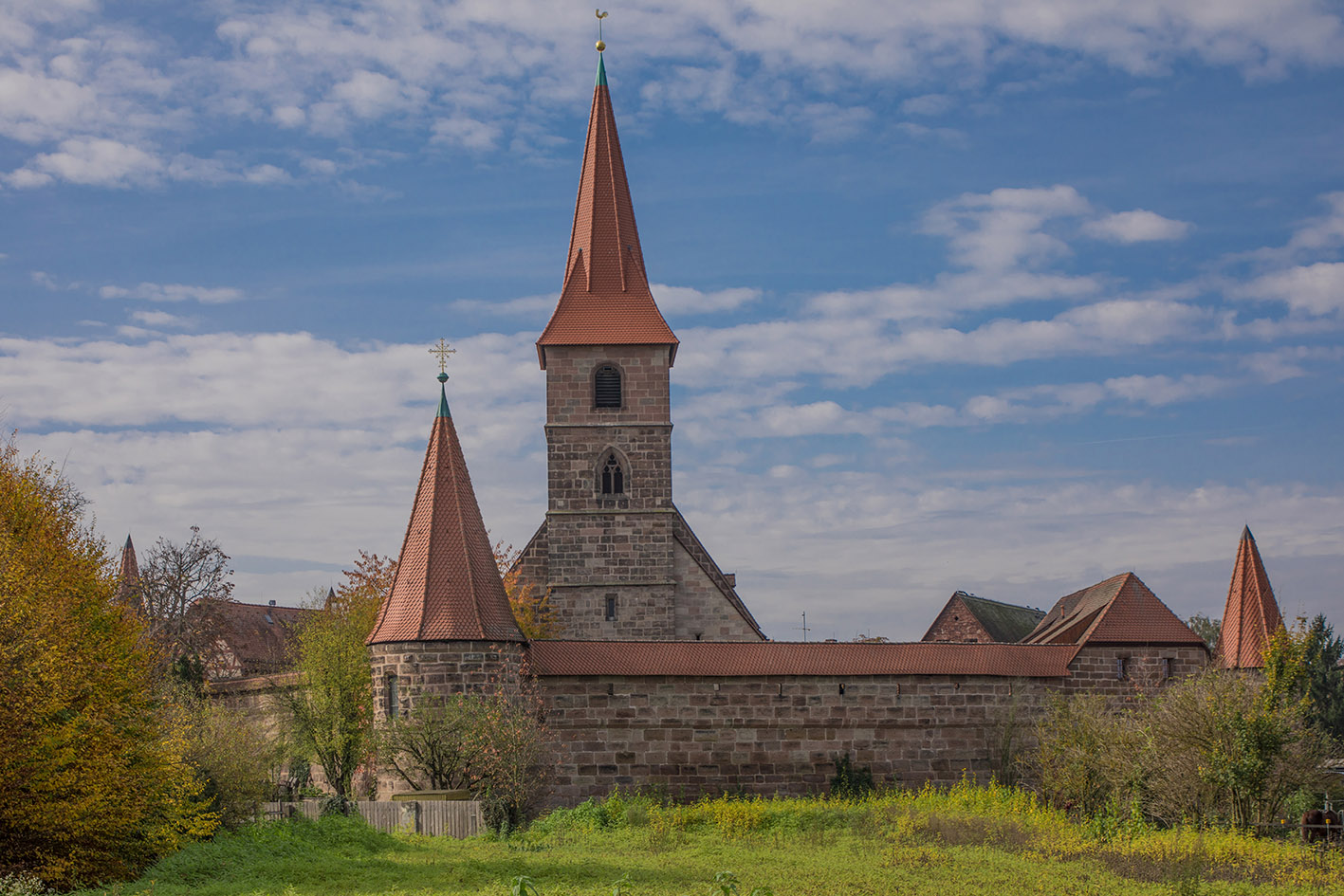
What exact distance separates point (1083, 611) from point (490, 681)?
13.0m

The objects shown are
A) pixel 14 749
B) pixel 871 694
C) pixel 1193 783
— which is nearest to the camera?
pixel 14 749

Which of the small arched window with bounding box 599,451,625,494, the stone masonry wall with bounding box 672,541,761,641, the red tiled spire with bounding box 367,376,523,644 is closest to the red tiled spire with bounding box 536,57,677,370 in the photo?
the small arched window with bounding box 599,451,625,494

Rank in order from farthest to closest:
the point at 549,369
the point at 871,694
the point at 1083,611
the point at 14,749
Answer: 1. the point at 549,369
2. the point at 1083,611
3. the point at 871,694
4. the point at 14,749

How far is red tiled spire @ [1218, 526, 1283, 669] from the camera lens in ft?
98.2

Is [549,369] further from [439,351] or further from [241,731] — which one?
[241,731]

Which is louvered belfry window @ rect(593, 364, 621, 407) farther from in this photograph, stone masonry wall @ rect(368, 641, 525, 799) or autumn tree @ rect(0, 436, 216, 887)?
autumn tree @ rect(0, 436, 216, 887)

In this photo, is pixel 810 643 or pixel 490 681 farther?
pixel 810 643

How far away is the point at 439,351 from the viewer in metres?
28.9

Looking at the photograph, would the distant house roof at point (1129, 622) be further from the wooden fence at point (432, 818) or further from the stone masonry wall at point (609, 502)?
the wooden fence at point (432, 818)

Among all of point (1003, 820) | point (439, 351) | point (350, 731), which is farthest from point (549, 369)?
point (1003, 820)

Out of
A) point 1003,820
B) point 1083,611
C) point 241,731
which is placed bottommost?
point 1003,820

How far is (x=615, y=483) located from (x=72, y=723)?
19.3m

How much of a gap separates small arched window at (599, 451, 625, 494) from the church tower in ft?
0.08

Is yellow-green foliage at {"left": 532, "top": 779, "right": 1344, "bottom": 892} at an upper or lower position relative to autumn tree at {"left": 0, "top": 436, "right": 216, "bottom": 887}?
lower
